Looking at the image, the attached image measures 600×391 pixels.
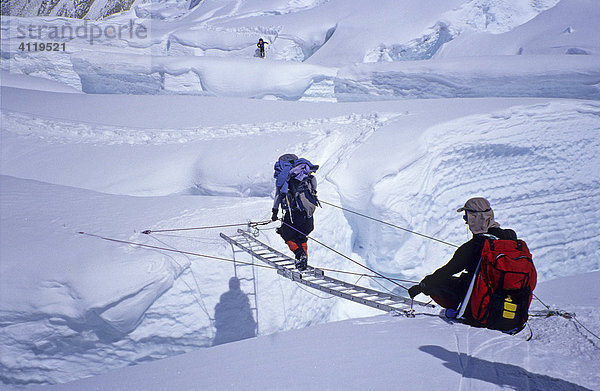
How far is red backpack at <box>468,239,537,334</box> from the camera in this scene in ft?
6.69

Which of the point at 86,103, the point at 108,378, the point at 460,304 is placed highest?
the point at 86,103

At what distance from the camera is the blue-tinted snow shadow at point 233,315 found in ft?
15.0

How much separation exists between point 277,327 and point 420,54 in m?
12.3

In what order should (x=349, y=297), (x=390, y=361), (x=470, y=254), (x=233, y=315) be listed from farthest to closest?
(x=233, y=315)
(x=349, y=297)
(x=390, y=361)
(x=470, y=254)

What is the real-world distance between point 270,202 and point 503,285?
13.2ft

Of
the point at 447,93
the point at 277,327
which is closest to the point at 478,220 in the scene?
the point at 277,327

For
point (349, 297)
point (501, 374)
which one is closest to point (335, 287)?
point (349, 297)

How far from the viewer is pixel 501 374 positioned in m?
2.07

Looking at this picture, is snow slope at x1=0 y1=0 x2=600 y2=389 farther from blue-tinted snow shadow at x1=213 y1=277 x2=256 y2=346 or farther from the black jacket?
the black jacket

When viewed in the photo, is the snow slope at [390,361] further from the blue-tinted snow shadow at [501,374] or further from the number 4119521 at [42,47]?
the number 4119521 at [42,47]

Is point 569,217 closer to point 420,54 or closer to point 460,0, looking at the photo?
point 420,54

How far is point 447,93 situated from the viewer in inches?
366

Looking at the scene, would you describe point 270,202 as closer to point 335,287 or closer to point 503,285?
point 335,287

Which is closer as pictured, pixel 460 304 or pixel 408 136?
pixel 460 304
